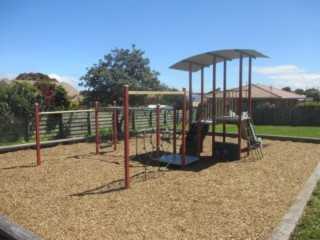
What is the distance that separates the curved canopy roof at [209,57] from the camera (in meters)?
7.65

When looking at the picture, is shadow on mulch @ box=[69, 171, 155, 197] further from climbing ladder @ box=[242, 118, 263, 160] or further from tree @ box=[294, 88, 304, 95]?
tree @ box=[294, 88, 304, 95]

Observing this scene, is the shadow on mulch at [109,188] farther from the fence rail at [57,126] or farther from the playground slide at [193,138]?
the fence rail at [57,126]

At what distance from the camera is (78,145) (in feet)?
34.4

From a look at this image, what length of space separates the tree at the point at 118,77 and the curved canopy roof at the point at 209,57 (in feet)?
16.0

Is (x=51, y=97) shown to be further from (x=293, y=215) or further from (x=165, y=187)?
(x=293, y=215)

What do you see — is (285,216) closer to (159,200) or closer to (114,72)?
(159,200)

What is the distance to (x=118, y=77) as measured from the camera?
13.3 meters

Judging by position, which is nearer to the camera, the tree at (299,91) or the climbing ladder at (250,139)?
the climbing ladder at (250,139)

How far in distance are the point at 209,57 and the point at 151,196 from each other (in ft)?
14.8

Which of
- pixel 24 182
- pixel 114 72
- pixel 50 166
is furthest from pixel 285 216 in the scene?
pixel 114 72

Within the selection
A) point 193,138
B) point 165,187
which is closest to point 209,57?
point 193,138

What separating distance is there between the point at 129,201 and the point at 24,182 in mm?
2384

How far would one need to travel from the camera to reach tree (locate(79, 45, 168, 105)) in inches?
522

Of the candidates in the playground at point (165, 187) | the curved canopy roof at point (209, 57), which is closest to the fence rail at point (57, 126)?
the curved canopy roof at point (209, 57)
